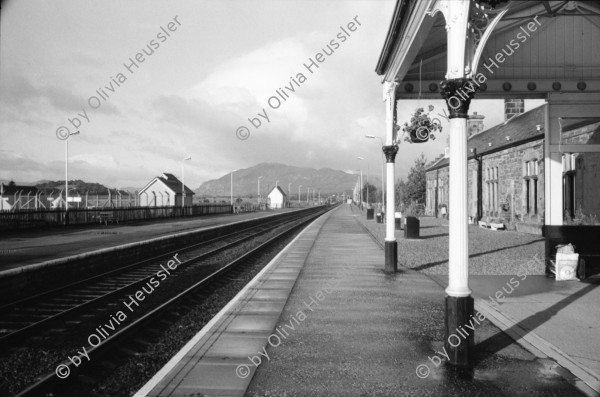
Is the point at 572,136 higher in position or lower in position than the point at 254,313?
higher

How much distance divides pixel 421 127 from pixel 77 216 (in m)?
28.0

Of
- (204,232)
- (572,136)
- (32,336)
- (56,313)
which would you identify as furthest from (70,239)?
(572,136)

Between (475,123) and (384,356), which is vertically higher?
(475,123)

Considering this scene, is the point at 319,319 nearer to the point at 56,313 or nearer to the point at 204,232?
the point at 56,313

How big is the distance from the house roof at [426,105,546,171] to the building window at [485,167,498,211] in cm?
129

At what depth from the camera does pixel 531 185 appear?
24156 mm

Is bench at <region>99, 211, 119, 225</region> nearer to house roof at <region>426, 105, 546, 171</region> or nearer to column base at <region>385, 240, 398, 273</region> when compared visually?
house roof at <region>426, 105, 546, 171</region>

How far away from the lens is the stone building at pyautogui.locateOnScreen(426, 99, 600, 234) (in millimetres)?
18562

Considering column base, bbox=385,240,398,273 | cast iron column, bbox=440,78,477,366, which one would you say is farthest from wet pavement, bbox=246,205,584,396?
column base, bbox=385,240,398,273

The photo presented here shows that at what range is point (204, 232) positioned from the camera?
27234 mm

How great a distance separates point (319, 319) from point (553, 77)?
8.65m

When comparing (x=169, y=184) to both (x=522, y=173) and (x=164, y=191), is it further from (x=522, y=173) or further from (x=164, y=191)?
(x=522, y=173)

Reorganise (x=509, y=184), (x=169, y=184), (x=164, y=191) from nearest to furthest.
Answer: (x=509, y=184), (x=164, y=191), (x=169, y=184)

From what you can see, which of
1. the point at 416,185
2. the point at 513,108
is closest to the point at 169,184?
the point at 416,185
